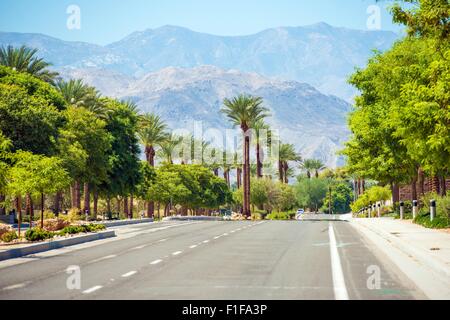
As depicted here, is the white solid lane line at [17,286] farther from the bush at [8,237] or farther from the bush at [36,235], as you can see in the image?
the bush at [36,235]

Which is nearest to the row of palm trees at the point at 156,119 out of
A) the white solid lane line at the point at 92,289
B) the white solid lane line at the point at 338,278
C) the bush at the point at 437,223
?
the bush at the point at 437,223

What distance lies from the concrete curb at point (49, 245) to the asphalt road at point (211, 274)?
2.02 feet

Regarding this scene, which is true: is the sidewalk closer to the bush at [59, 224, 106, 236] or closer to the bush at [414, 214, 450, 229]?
the bush at [414, 214, 450, 229]

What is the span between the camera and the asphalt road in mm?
12266

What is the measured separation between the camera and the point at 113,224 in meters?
52.6

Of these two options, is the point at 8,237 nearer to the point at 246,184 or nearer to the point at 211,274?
the point at 211,274

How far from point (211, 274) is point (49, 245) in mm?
10832

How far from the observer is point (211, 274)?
15.2 meters

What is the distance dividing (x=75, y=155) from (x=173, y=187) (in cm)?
4637

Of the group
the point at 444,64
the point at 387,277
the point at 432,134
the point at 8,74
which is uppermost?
the point at 8,74

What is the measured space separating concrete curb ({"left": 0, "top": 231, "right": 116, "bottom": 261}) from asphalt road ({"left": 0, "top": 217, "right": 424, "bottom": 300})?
61cm

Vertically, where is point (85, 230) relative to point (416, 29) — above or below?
below
